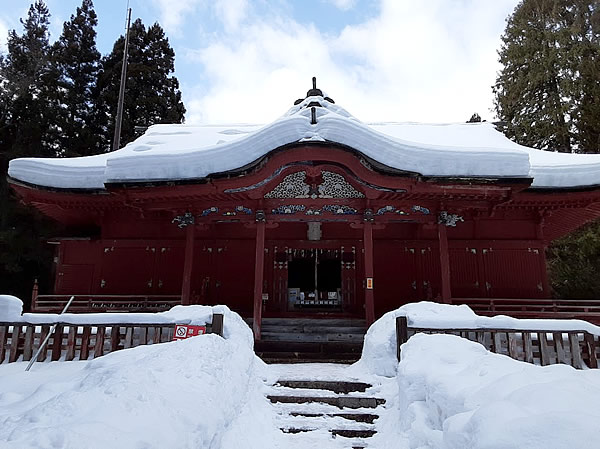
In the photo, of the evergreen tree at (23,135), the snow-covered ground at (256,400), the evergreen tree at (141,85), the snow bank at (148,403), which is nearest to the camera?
the snow-covered ground at (256,400)

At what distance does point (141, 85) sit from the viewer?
94.4 ft

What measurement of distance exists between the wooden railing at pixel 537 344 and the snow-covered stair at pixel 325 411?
41.7 inches

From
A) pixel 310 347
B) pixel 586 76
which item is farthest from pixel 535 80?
pixel 310 347

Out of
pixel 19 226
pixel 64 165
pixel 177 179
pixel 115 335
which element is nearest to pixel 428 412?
pixel 115 335

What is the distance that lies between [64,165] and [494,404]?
12313mm

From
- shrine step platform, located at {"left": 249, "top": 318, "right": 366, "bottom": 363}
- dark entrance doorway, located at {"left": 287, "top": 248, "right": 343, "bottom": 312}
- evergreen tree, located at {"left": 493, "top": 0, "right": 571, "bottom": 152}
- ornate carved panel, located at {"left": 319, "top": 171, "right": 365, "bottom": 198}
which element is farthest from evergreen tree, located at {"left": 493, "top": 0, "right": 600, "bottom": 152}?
shrine step platform, located at {"left": 249, "top": 318, "right": 366, "bottom": 363}

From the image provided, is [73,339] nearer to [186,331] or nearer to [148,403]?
[186,331]

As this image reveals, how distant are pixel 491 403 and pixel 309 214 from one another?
8.52 meters

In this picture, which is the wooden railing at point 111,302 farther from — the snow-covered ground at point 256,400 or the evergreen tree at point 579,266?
the evergreen tree at point 579,266

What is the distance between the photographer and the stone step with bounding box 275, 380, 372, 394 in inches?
247

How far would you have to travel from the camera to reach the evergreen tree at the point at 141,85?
28.0 metres

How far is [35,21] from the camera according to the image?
29312 millimetres

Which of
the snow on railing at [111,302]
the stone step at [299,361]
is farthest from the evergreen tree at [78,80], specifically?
the stone step at [299,361]

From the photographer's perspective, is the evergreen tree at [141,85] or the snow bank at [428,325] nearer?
the snow bank at [428,325]
